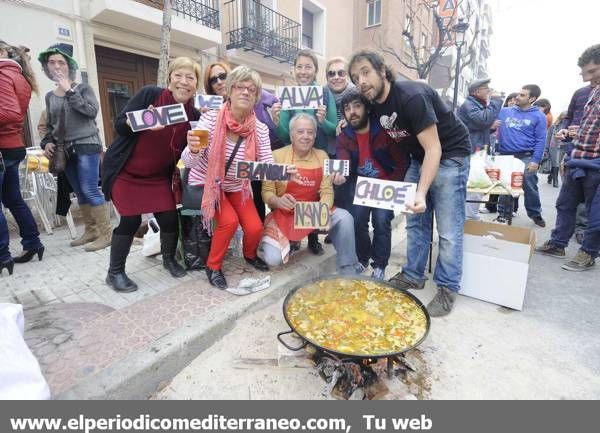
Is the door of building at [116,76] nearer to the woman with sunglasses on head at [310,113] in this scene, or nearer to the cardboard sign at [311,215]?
the woman with sunglasses on head at [310,113]

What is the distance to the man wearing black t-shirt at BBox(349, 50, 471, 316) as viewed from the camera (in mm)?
2490

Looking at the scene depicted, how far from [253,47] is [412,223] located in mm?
9417

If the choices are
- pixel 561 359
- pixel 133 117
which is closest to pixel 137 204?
pixel 133 117

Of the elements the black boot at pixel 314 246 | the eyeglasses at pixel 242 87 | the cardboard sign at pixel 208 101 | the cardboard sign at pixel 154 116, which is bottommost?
the black boot at pixel 314 246

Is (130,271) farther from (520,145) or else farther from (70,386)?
(520,145)

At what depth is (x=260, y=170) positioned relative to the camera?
109 inches

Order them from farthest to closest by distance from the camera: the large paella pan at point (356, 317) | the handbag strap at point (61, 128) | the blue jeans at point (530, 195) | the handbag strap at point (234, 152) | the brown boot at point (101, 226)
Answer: the blue jeans at point (530, 195), the brown boot at point (101, 226), the handbag strap at point (61, 128), the handbag strap at point (234, 152), the large paella pan at point (356, 317)

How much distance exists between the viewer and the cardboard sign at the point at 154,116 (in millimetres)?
2445

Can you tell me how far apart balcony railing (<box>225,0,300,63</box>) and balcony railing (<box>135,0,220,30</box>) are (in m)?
0.78

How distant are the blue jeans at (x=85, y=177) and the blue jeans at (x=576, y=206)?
5453 millimetres

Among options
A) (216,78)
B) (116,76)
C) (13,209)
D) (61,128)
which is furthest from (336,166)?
(116,76)

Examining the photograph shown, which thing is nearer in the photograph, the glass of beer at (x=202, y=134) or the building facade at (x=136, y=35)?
the glass of beer at (x=202, y=134)

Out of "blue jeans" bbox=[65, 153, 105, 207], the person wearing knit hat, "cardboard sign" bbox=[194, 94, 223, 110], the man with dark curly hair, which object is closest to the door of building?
the person wearing knit hat
